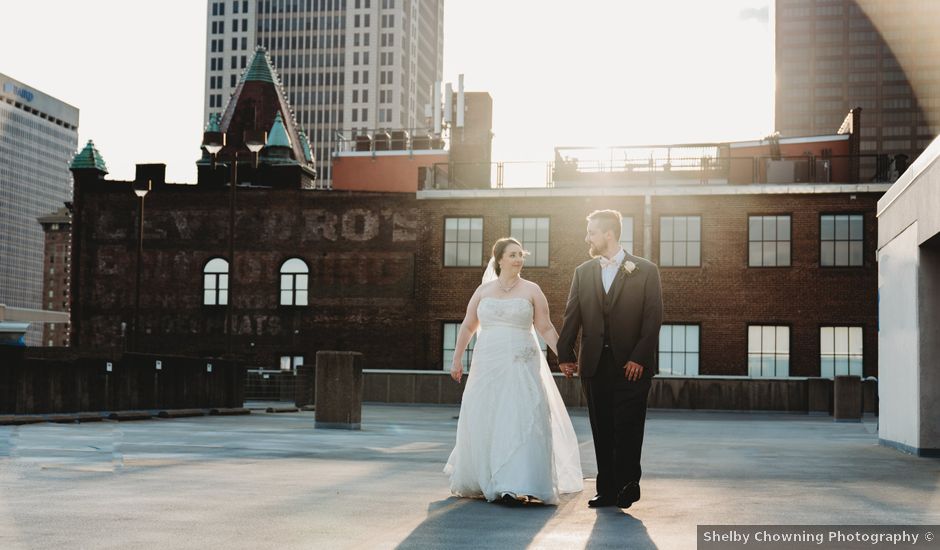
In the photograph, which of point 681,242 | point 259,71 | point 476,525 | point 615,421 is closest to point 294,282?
point 681,242

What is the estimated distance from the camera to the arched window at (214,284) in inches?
1652

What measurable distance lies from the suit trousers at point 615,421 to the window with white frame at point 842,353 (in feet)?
96.3

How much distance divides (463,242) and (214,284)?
989cm

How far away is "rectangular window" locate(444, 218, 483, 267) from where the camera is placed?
38.5 m

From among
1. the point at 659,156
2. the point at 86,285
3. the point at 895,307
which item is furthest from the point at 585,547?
the point at 86,285

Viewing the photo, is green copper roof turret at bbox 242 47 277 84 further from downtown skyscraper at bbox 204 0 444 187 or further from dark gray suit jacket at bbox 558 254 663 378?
downtown skyscraper at bbox 204 0 444 187

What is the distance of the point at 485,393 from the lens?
8.28 meters

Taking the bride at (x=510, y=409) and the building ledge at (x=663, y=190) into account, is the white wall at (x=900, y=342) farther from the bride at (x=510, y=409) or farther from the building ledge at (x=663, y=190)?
the building ledge at (x=663, y=190)

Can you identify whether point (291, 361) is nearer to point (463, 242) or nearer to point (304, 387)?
point (463, 242)

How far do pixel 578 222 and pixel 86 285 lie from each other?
1908 cm

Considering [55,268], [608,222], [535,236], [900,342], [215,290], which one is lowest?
[900,342]

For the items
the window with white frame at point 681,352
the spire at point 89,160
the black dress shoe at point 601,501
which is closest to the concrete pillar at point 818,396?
the window with white frame at point 681,352

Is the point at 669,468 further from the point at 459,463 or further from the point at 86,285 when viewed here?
the point at 86,285

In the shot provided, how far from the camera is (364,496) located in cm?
807
